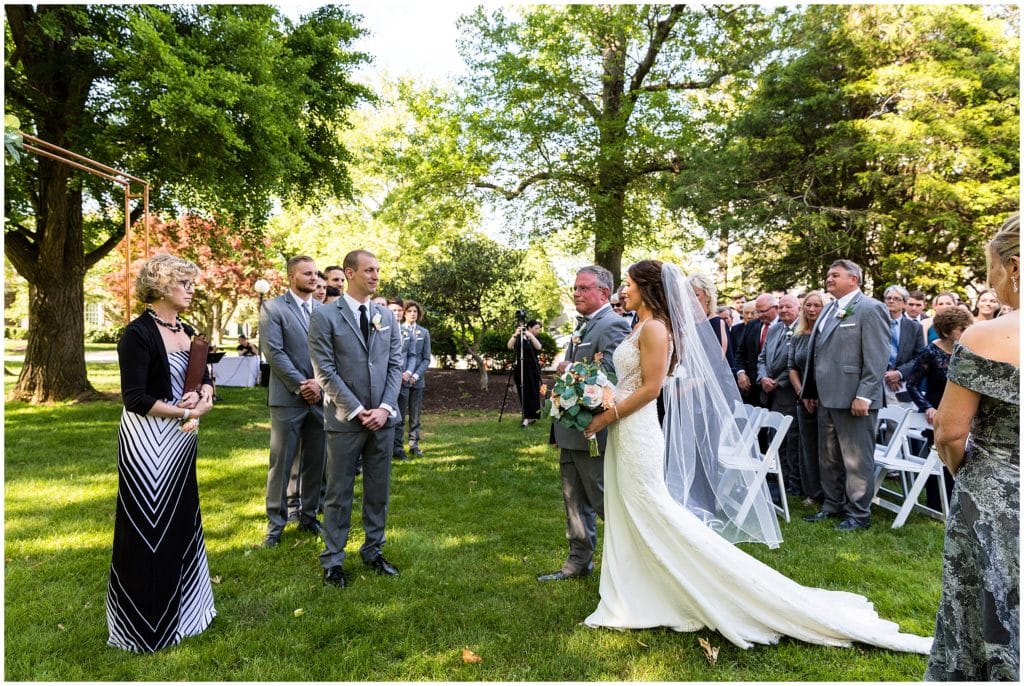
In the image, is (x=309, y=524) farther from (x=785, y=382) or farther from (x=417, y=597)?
(x=785, y=382)

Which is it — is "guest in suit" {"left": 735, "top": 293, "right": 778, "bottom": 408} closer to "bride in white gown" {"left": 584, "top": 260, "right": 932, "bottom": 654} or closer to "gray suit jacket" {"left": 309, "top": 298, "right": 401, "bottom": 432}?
"bride in white gown" {"left": 584, "top": 260, "right": 932, "bottom": 654}

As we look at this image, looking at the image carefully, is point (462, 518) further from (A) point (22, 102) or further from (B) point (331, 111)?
(A) point (22, 102)

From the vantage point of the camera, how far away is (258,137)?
1164cm

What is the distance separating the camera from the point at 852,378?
20.6 ft

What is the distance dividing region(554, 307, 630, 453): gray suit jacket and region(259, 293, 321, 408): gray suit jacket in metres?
2.55

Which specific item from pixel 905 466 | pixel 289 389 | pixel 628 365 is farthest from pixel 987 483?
pixel 289 389

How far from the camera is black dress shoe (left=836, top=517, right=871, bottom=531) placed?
6141mm

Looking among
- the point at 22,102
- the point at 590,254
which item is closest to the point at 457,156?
the point at 22,102

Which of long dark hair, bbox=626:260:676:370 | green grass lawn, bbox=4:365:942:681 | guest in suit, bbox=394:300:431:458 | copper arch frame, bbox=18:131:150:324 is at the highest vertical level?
copper arch frame, bbox=18:131:150:324

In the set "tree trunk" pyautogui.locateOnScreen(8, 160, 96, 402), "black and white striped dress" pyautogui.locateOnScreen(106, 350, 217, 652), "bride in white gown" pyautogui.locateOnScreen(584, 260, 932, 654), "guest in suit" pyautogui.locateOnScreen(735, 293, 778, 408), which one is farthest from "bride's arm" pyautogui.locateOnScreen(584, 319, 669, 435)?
"tree trunk" pyautogui.locateOnScreen(8, 160, 96, 402)

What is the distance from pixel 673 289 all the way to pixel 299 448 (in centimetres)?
398

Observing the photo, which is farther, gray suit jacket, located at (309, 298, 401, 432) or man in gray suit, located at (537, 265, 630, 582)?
gray suit jacket, located at (309, 298, 401, 432)

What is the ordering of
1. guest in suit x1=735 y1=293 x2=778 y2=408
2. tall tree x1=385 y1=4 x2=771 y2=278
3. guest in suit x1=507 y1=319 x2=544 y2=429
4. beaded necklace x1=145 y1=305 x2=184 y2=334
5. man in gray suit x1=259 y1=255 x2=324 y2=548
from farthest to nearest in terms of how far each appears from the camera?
tall tree x1=385 y1=4 x2=771 y2=278 → guest in suit x1=507 y1=319 x2=544 y2=429 → guest in suit x1=735 y1=293 x2=778 y2=408 → man in gray suit x1=259 y1=255 x2=324 y2=548 → beaded necklace x1=145 y1=305 x2=184 y2=334

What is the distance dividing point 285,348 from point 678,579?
13.0ft
